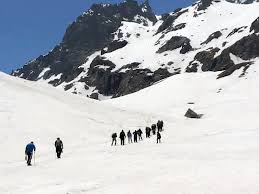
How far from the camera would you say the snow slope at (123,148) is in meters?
19.6

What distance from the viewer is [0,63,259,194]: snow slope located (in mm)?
19594

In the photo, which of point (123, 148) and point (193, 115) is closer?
point (123, 148)

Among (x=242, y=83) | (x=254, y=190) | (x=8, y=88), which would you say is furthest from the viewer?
(x=242, y=83)

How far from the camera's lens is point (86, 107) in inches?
2741

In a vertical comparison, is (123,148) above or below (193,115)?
below

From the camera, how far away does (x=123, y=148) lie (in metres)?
38.7

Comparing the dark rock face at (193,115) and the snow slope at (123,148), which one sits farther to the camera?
the dark rock face at (193,115)

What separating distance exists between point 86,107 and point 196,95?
171 ft

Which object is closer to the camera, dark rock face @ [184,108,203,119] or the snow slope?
the snow slope

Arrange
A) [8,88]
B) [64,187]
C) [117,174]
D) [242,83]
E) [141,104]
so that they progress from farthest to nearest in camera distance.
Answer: [242,83] < [141,104] < [8,88] < [117,174] < [64,187]

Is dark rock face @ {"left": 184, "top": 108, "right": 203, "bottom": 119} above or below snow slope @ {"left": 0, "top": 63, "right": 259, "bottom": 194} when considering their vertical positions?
above

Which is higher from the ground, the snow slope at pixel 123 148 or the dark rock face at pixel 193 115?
the dark rock face at pixel 193 115

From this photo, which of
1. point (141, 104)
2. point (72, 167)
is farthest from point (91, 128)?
point (141, 104)

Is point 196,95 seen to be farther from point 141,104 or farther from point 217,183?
point 217,183
